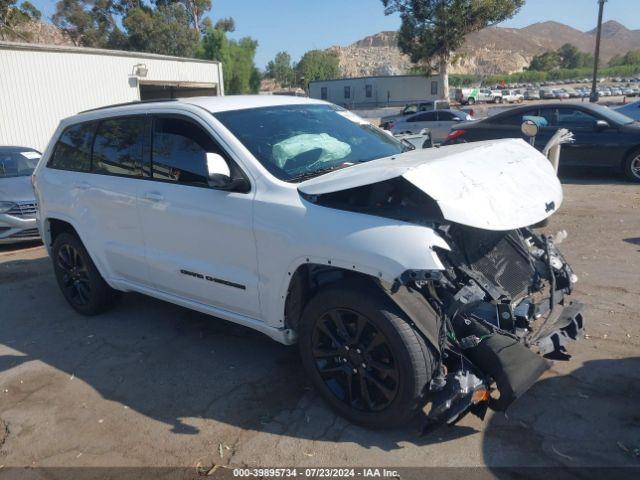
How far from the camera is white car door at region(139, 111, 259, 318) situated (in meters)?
3.68

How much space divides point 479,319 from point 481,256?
48 cm

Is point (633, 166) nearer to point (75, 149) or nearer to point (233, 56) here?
point (75, 149)

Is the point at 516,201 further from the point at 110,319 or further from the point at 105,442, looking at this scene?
the point at 110,319

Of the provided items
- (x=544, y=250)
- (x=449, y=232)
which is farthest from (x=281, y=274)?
(x=544, y=250)

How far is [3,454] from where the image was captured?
342cm

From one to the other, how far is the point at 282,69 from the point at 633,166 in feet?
313

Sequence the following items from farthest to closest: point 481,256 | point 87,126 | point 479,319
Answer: point 87,126 → point 481,256 → point 479,319

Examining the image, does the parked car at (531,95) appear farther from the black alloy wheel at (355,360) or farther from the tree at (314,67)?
the black alloy wheel at (355,360)

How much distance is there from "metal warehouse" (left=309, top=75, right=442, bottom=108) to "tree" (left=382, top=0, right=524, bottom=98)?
16.8 metres

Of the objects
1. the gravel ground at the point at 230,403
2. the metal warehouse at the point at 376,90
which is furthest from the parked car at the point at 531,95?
the gravel ground at the point at 230,403

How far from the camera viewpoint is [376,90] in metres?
65.2

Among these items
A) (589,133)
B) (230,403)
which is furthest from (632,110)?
(230,403)

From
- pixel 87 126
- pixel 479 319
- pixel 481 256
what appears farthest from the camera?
pixel 87 126

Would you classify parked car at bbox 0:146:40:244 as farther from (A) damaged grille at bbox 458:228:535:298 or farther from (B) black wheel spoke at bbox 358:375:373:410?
(A) damaged grille at bbox 458:228:535:298
